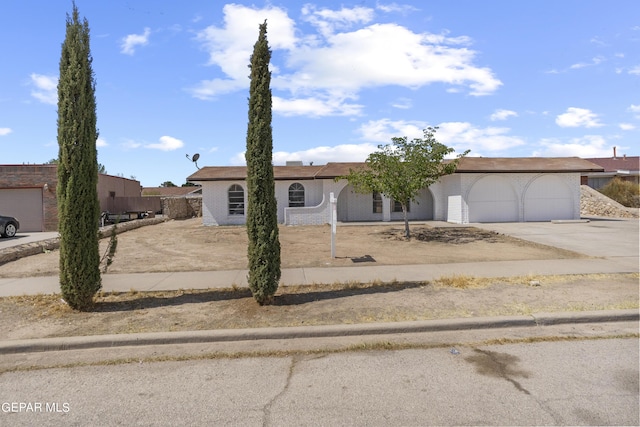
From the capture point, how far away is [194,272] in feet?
31.0

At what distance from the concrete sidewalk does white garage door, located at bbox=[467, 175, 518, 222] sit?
38.1 ft

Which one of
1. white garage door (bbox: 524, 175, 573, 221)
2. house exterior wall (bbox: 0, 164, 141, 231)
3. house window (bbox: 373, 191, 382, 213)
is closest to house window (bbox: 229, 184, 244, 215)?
house window (bbox: 373, 191, 382, 213)

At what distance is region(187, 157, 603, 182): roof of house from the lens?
70.8ft

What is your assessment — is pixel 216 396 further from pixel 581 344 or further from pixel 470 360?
pixel 581 344

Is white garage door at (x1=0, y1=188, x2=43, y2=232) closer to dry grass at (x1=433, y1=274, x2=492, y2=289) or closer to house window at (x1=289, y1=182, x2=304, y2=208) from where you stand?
house window at (x1=289, y1=182, x2=304, y2=208)

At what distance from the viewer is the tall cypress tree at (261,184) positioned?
6512 millimetres

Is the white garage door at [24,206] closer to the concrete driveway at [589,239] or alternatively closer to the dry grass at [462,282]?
the dry grass at [462,282]

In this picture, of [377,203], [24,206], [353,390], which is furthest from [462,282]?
[24,206]

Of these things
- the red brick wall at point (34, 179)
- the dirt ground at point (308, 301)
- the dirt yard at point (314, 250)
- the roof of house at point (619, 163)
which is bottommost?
the dirt ground at point (308, 301)

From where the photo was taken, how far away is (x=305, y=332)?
540 cm

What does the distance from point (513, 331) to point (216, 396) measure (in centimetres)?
404

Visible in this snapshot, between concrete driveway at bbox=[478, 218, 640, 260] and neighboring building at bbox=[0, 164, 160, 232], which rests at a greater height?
neighboring building at bbox=[0, 164, 160, 232]

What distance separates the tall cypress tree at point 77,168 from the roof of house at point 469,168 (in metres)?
15.4

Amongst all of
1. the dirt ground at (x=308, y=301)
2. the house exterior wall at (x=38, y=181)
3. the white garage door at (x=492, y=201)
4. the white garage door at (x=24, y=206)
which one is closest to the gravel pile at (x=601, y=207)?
the white garage door at (x=492, y=201)
